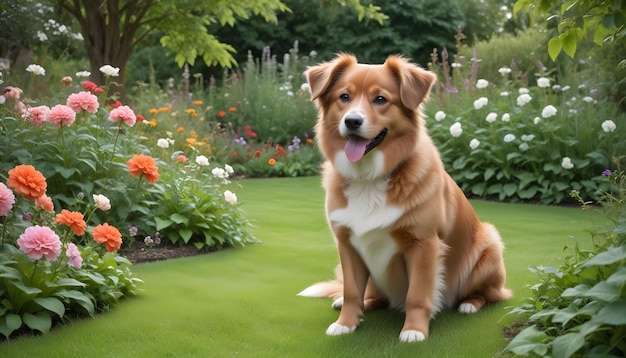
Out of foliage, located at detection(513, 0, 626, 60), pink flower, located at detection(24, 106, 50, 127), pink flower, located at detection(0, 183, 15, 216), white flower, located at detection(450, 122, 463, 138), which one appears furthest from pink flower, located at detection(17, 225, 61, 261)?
white flower, located at detection(450, 122, 463, 138)

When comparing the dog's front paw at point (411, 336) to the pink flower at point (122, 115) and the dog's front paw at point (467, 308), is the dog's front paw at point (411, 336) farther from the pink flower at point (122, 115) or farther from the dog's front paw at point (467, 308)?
the pink flower at point (122, 115)

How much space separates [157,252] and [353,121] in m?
2.54

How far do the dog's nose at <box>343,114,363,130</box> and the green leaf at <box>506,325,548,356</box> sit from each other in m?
1.29

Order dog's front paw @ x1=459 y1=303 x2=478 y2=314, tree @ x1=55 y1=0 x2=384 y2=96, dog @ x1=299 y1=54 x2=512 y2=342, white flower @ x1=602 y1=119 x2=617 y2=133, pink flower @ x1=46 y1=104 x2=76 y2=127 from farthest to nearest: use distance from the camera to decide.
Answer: tree @ x1=55 y1=0 x2=384 y2=96 < white flower @ x1=602 y1=119 x2=617 y2=133 < pink flower @ x1=46 y1=104 x2=76 y2=127 < dog's front paw @ x1=459 y1=303 x2=478 y2=314 < dog @ x1=299 y1=54 x2=512 y2=342

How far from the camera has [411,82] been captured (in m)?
3.63

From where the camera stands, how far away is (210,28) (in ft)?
78.5

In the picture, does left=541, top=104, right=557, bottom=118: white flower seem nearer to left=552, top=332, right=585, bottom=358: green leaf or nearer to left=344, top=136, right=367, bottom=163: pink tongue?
left=344, top=136, right=367, bottom=163: pink tongue

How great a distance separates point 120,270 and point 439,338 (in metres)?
1.96

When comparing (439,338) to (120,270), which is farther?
(120,270)

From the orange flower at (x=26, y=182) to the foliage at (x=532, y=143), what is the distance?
20.0 feet

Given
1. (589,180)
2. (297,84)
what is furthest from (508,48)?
(589,180)

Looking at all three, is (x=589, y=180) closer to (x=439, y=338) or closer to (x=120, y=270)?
(x=439, y=338)

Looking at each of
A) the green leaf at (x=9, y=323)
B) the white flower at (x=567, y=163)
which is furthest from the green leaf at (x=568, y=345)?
the white flower at (x=567, y=163)

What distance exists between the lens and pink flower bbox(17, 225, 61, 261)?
3.19m
